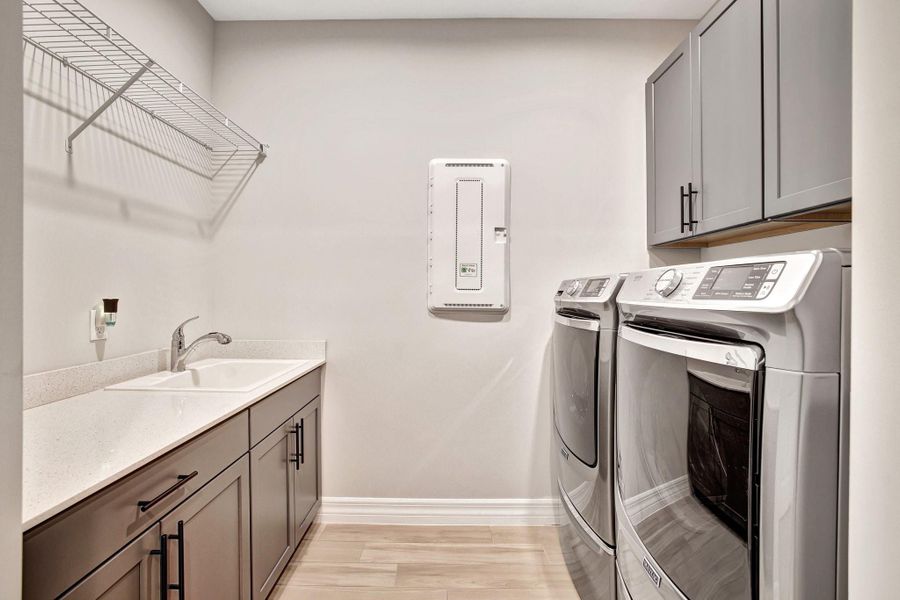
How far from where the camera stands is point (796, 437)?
2.70ft

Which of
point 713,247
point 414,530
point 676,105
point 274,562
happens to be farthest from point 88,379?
point 713,247

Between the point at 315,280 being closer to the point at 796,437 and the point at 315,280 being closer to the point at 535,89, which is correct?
the point at 535,89

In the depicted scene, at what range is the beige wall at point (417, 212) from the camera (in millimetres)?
2531

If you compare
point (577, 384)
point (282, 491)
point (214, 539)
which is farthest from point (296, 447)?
point (577, 384)

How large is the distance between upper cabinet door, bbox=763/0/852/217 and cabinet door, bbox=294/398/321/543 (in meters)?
1.99

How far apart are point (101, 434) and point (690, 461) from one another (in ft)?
4.52

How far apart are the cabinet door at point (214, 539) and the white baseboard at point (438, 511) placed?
956mm

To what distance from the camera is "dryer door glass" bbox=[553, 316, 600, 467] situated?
1697mm

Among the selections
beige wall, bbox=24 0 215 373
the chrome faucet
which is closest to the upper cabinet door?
the chrome faucet

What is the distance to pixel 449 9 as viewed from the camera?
2.44 meters

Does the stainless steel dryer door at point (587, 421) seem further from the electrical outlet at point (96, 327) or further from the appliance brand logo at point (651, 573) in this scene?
the electrical outlet at point (96, 327)

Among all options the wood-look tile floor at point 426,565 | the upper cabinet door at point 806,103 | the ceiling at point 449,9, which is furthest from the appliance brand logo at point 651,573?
the ceiling at point 449,9

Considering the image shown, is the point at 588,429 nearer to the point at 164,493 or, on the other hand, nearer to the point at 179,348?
the point at 164,493

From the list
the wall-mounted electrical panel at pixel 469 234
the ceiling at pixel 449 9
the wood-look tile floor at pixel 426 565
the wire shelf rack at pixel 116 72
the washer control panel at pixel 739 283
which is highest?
the ceiling at pixel 449 9
